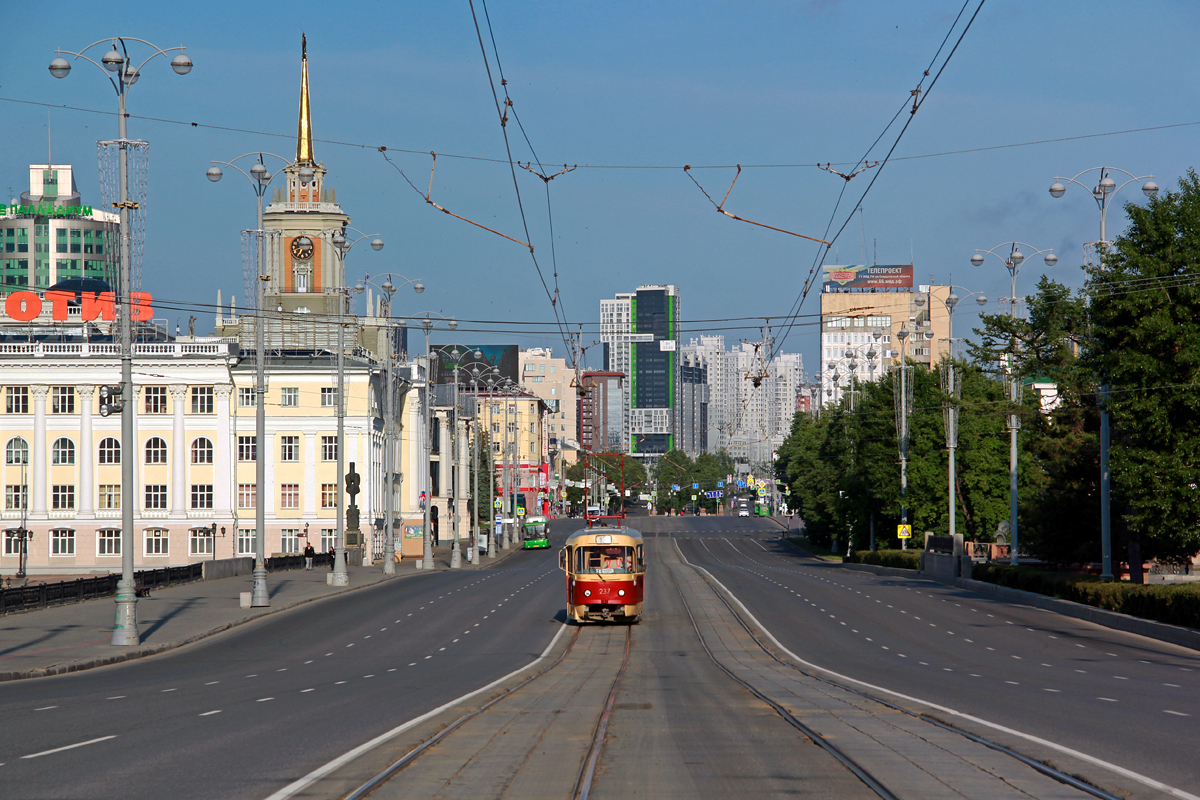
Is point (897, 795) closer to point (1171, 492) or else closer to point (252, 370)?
point (1171, 492)

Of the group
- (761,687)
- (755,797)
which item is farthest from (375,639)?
(755,797)

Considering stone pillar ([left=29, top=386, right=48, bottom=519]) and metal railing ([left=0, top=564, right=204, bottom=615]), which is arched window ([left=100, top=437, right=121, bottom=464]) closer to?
stone pillar ([left=29, top=386, right=48, bottom=519])

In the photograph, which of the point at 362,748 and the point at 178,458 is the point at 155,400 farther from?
the point at 362,748

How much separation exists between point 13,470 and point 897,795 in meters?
84.9

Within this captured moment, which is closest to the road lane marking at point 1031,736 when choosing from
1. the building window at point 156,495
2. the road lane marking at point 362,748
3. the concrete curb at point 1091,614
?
the road lane marking at point 362,748

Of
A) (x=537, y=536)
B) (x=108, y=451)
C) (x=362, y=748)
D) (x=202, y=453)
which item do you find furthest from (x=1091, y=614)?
(x=108, y=451)

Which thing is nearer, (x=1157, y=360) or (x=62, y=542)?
(x=1157, y=360)

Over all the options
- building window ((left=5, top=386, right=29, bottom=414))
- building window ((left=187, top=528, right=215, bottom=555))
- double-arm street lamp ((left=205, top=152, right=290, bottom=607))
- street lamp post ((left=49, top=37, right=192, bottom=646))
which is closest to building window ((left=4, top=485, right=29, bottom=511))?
building window ((left=5, top=386, right=29, bottom=414))

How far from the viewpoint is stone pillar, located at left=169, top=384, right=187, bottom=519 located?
82.3 meters

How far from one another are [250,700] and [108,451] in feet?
233

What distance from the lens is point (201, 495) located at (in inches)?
3265

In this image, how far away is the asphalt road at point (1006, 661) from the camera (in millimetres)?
15023

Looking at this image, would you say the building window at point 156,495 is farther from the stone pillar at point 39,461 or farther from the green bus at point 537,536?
the green bus at point 537,536

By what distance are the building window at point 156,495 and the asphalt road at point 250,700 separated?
4786 cm
